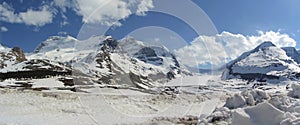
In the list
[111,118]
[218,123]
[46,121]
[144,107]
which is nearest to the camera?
[218,123]

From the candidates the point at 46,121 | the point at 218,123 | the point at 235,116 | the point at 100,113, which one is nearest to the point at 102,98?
the point at 100,113

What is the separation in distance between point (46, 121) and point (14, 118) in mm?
2454

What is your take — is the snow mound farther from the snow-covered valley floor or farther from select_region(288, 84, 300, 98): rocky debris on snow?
select_region(288, 84, 300, 98): rocky debris on snow

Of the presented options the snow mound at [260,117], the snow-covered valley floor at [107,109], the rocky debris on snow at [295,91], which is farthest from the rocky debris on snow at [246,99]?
the snow mound at [260,117]

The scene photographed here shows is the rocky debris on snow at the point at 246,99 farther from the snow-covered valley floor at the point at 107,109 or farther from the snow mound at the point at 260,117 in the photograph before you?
the snow mound at the point at 260,117

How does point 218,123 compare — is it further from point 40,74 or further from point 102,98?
point 40,74

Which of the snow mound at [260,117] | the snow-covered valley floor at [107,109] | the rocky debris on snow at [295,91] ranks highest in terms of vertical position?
the rocky debris on snow at [295,91]

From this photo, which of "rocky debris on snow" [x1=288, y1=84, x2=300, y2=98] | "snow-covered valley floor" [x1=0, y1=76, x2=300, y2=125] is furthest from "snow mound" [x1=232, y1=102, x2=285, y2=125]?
"rocky debris on snow" [x1=288, y1=84, x2=300, y2=98]

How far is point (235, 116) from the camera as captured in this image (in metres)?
17.8

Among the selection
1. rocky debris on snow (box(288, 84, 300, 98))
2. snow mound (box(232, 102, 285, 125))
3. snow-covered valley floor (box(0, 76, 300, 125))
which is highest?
rocky debris on snow (box(288, 84, 300, 98))

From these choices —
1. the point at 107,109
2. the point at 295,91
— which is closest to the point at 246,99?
the point at 295,91

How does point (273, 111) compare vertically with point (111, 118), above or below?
above

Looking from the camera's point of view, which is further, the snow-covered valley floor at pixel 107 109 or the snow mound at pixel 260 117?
the snow-covered valley floor at pixel 107 109

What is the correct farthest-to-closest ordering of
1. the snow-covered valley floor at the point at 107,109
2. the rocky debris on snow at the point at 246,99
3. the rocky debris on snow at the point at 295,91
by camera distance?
the rocky debris on snow at the point at 295,91 < the rocky debris on snow at the point at 246,99 < the snow-covered valley floor at the point at 107,109
